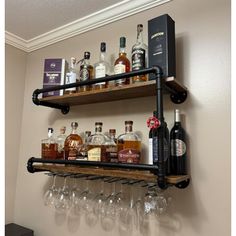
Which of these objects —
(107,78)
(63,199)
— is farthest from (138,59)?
(63,199)

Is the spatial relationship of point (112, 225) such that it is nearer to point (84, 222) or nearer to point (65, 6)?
point (84, 222)

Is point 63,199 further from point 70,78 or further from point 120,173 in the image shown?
point 70,78

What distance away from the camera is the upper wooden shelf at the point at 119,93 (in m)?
1.01

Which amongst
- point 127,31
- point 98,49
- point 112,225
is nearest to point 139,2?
point 127,31

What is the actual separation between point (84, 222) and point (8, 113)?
41.4 inches

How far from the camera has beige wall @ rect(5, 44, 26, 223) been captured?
1.79 metres

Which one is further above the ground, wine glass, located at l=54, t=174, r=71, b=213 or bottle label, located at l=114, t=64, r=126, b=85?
bottle label, located at l=114, t=64, r=126, b=85

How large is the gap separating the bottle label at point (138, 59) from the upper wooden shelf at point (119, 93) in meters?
0.11

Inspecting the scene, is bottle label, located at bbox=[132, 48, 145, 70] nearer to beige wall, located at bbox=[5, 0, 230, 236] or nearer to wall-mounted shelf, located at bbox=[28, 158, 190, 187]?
beige wall, located at bbox=[5, 0, 230, 236]

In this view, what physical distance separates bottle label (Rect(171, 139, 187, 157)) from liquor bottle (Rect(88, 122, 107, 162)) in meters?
0.34

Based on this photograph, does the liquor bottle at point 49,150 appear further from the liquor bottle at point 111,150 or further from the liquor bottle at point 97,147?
the liquor bottle at point 111,150

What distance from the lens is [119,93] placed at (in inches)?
45.9

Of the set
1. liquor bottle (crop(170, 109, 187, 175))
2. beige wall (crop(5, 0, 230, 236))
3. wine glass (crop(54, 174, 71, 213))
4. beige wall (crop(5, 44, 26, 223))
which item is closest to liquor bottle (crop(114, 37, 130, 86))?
beige wall (crop(5, 0, 230, 236))

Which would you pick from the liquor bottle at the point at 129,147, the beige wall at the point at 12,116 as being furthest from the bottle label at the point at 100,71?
the beige wall at the point at 12,116
